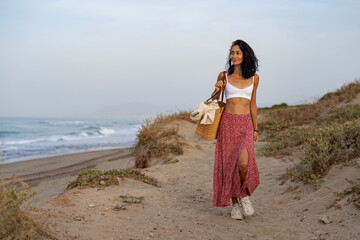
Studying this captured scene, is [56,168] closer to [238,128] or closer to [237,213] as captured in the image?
[237,213]

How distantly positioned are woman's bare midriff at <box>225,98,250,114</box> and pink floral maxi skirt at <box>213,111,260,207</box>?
0.17 feet

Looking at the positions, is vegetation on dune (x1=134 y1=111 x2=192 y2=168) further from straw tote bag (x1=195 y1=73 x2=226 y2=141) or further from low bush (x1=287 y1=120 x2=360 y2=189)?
straw tote bag (x1=195 y1=73 x2=226 y2=141)

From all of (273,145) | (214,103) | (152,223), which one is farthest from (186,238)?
(273,145)

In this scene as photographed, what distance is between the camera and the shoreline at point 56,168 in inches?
367

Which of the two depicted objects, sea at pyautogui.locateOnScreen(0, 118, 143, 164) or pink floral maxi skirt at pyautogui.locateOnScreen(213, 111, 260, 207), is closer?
pink floral maxi skirt at pyautogui.locateOnScreen(213, 111, 260, 207)

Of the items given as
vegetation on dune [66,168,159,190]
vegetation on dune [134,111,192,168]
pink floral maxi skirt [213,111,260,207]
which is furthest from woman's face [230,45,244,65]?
vegetation on dune [134,111,192,168]

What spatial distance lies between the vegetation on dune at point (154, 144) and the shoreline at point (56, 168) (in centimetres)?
42

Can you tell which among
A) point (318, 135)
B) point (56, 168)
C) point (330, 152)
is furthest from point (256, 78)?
point (56, 168)

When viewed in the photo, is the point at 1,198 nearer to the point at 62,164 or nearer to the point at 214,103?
the point at 214,103

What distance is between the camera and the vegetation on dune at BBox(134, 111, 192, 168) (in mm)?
9500

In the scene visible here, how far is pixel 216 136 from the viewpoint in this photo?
14.9 ft

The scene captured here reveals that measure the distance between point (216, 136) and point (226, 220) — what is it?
3.68 feet

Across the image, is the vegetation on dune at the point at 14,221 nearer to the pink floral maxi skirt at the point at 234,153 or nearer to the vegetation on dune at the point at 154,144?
the pink floral maxi skirt at the point at 234,153

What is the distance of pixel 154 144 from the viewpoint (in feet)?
31.6
